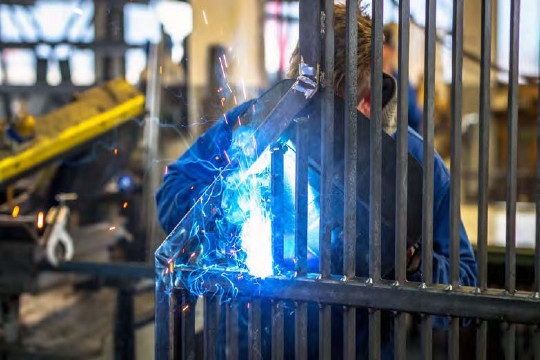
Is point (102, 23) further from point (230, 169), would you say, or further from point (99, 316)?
point (230, 169)

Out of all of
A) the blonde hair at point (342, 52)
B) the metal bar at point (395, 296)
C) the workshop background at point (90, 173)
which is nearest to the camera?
the metal bar at point (395, 296)

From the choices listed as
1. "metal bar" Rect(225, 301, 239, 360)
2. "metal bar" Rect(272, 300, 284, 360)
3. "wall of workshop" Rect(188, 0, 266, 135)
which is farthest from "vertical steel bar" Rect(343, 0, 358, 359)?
"wall of workshop" Rect(188, 0, 266, 135)

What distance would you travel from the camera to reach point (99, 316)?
5.62m

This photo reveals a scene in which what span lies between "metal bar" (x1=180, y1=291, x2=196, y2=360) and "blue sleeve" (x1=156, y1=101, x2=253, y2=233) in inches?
12.7

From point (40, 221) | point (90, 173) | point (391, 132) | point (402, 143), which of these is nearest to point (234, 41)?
point (90, 173)

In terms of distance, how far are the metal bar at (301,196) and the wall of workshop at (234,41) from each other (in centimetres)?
705

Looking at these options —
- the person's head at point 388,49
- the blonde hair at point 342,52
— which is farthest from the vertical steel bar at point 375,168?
the person's head at point 388,49

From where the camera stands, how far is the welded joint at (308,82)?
52.2 inches

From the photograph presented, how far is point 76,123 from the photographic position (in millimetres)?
4410

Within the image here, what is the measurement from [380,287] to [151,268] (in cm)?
257

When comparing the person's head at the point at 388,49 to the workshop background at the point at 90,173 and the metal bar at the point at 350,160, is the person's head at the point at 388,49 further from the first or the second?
the metal bar at the point at 350,160

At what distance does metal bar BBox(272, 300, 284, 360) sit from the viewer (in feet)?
4.34

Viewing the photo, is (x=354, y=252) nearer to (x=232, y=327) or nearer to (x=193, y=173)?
(x=232, y=327)

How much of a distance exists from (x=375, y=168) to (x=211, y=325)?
48cm
